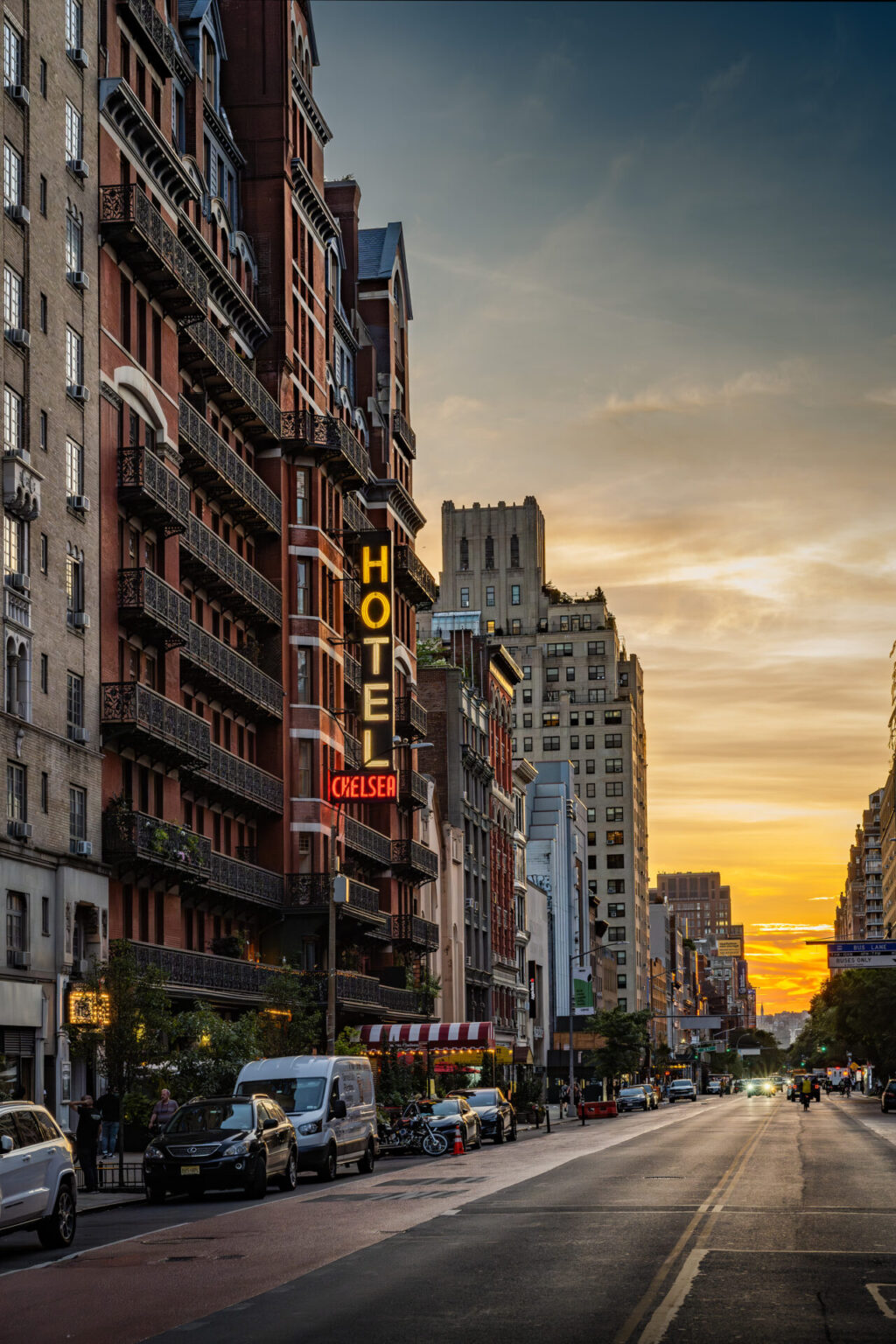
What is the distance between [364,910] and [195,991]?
17.7 meters

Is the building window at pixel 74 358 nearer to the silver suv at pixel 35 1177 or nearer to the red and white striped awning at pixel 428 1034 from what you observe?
the silver suv at pixel 35 1177

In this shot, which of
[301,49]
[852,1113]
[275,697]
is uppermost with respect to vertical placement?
[301,49]

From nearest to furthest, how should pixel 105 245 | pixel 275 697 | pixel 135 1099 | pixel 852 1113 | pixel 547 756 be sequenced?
pixel 135 1099 → pixel 105 245 → pixel 275 697 → pixel 852 1113 → pixel 547 756

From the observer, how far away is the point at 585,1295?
16609 mm

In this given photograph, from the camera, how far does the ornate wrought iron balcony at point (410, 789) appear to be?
261 ft

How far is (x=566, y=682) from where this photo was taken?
192 metres

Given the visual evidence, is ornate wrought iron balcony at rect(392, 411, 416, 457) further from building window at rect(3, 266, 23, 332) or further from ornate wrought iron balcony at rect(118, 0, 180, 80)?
building window at rect(3, 266, 23, 332)

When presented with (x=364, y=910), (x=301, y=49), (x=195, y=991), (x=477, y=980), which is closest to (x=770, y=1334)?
(x=195, y=991)

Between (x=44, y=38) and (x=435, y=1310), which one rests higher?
(x=44, y=38)

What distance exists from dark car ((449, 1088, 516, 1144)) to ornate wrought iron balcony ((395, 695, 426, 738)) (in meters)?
23.5

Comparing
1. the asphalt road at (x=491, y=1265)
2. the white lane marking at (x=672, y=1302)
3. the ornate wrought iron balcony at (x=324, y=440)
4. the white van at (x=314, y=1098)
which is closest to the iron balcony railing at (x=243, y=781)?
the ornate wrought iron balcony at (x=324, y=440)

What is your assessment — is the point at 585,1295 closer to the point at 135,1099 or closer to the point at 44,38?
the point at 135,1099

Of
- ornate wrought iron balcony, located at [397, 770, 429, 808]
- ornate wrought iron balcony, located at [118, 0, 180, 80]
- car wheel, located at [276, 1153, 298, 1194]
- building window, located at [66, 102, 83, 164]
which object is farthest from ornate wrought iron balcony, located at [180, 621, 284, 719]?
car wheel, located at [276, 1153, 298, 1194]

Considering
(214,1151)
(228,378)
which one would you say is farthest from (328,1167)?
(228,378)
